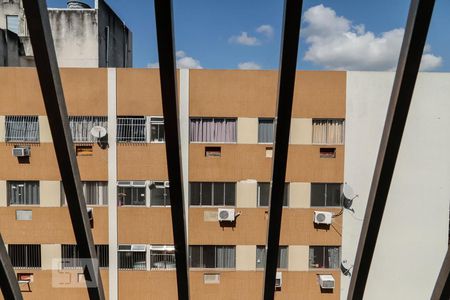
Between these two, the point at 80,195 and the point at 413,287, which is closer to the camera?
the point at 80,195

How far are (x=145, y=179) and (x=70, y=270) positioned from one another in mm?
2167

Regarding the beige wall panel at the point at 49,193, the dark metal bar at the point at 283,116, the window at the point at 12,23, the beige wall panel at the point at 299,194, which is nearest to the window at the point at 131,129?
the beige wall panel at the point at 49,193

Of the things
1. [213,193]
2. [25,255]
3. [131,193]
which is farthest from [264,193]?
[25,255]

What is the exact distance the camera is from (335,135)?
501 cm

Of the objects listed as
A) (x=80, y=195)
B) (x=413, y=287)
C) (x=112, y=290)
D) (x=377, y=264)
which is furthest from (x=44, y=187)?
(x=413, y=287)

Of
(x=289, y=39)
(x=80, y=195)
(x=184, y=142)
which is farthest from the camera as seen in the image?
(x=184, y=142)

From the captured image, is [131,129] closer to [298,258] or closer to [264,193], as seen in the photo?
[264,193]

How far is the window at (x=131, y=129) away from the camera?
4.91 m

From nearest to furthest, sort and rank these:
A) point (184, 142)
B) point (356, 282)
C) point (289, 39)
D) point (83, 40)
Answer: point (289, 39) < point (356, 282) < point (184, 142) < point (83, 40)

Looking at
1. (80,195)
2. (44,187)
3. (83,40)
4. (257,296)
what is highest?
(83,40)

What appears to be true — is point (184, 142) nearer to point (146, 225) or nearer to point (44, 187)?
point (146, 225)

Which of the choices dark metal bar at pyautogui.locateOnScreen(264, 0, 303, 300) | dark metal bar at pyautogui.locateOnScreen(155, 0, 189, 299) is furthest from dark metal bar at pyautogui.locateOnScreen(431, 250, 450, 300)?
dark metal bar at pyautogui.locateOnScreen(155, 0, 189, 299)

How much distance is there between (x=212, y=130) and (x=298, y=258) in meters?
2.78

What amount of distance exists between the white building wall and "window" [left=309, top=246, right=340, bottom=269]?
0.51 feet
